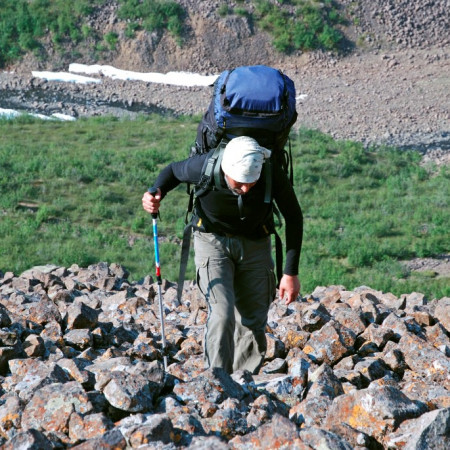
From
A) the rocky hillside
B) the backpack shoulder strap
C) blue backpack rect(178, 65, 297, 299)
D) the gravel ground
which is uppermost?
blue backpack rect(178, 65, 297, 299)

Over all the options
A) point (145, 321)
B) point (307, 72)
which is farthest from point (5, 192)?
point (307, 72)

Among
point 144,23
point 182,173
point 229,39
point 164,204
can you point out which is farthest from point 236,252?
point 144,23

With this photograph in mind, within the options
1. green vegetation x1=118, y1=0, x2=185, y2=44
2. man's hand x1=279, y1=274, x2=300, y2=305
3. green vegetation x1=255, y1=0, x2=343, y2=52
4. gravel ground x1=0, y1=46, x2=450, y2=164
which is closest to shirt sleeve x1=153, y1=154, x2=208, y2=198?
man's hand x1=279, y1=274, x2=300, y2=305

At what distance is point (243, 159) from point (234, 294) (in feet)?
3.99

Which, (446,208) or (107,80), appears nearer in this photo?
(446,208)

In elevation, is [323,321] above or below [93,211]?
above

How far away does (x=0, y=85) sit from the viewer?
2983 cm

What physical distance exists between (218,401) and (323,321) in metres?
2.53

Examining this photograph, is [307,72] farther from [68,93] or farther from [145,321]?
[145,321]

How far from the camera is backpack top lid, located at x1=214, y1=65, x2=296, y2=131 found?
5.43m

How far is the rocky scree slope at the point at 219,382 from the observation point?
13.1 ft

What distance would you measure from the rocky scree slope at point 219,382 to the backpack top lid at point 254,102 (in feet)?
4.89

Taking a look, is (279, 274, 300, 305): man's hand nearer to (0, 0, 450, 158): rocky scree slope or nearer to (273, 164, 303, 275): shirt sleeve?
(273, 164, 303, 275): shirt sleeve

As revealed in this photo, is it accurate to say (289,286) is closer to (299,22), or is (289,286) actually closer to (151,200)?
(151,200)
